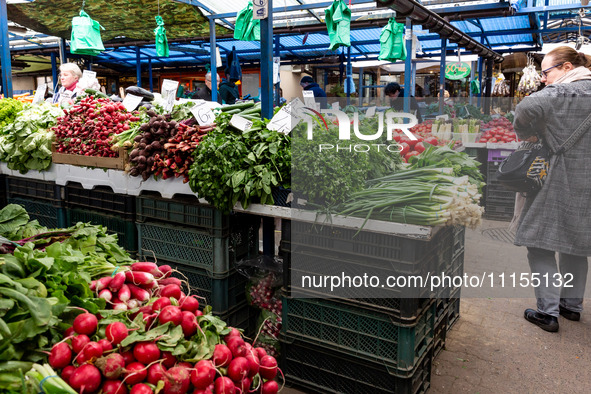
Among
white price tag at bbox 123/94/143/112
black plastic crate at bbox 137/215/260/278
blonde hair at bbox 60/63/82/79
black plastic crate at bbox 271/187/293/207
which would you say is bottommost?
black plastic crate at bbox 137/215/260/278

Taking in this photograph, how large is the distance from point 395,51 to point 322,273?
19.2 ft

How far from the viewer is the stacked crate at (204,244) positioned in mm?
3207

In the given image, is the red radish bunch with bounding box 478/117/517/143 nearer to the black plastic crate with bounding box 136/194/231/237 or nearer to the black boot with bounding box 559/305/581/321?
the black boot with bounding box 559/305/581/321

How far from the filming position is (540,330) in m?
3.82

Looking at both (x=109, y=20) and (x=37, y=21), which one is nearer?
(x=37, y=21)

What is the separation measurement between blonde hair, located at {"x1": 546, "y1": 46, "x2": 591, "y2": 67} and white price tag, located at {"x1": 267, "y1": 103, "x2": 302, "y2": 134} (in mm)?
2145

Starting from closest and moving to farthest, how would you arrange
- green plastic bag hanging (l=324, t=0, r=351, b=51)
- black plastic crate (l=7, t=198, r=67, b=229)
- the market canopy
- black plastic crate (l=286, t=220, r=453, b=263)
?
black plastic crate (l=286, t=220, r=453, b=263)
black plastic crate (l=7, t=198, r=67, b=229)
green plastic bag hanging (l=324, t=0, r=351, b=51)
the market canopy

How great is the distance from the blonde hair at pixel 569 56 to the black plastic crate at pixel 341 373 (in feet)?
7.94

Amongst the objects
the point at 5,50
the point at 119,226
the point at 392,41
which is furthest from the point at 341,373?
the point at 392,41

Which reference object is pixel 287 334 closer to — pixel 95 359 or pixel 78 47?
pixel 95 359

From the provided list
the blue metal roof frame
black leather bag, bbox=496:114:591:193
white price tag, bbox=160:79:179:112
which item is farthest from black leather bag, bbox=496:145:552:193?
the blue metal roof frame

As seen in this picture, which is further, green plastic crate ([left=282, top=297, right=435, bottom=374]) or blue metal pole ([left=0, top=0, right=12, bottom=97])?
blue metal pole ([left=0, top=0, right=12, bottom=97])

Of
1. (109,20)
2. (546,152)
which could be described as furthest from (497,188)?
(109,20)

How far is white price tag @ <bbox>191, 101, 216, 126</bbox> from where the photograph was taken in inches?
134
